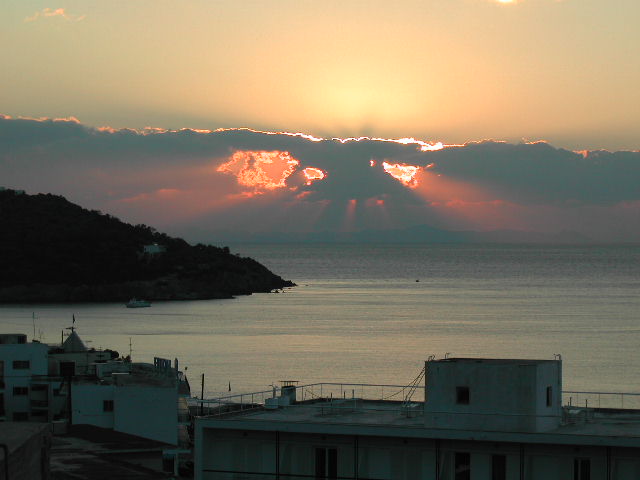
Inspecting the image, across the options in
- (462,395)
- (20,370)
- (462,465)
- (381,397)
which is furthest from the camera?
(381,397)

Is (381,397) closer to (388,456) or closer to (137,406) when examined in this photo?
(137,406)

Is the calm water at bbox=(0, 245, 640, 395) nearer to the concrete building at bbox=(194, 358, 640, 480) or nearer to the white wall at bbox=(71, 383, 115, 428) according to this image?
the white wall at bbox=(71, 383, 115, 428)

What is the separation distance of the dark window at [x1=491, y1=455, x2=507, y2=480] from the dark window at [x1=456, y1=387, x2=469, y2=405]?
117 centimetres

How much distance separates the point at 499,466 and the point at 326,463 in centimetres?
341

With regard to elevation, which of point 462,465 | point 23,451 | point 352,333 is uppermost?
point 23,451

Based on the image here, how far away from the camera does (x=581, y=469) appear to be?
70.2ft

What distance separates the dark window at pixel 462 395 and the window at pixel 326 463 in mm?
2603

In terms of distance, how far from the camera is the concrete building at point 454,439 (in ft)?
70.3

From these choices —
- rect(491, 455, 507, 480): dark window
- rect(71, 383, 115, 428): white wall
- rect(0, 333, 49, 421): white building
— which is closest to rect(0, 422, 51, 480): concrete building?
rect(491, 455, 507, 480): dark window

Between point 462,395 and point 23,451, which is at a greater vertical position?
point 23,451

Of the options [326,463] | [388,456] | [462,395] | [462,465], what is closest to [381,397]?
[326,463]

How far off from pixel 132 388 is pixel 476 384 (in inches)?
1379

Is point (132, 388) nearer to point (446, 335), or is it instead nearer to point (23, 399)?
point (23, 399)

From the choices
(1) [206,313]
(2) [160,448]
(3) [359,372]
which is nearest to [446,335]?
(3) [359,372]
